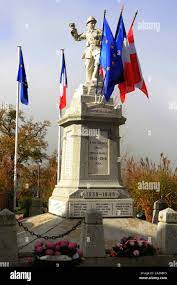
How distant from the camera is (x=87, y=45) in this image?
608 inches

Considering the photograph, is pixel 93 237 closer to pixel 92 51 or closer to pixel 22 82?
pixel 92 51

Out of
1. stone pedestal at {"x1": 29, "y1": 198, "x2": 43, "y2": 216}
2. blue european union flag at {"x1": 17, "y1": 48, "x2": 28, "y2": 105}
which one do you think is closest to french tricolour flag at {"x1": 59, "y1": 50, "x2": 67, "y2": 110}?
blue european union flag at {"x1": 17, "y1": 48, "x2": 28, "y2": 105}

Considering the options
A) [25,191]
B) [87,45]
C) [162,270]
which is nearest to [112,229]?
[162,270]

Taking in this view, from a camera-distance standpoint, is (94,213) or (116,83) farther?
(116,83)

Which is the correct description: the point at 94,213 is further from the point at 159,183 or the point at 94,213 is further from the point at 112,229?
the point at 159,183

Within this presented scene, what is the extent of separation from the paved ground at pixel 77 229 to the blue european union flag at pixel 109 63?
12.8 feet

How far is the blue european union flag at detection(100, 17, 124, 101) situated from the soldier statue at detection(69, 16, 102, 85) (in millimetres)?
797

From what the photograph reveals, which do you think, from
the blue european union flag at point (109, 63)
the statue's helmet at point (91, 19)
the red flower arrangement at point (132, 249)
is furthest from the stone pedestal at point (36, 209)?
the red flower arrangement at point (132, 249)

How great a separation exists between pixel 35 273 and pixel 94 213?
1.97m

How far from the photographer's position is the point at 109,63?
A: 13.8 m

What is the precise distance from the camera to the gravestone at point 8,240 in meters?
9.25

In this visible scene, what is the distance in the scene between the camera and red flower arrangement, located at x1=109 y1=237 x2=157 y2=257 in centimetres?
1017

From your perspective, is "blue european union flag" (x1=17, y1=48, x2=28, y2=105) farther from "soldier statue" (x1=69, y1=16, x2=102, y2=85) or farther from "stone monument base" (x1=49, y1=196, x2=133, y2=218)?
"stone monument base" (x1=49, y1=196, x2=133, y2=218)

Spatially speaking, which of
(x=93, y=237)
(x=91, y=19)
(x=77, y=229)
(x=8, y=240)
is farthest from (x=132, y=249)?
(x=91, y=19)
